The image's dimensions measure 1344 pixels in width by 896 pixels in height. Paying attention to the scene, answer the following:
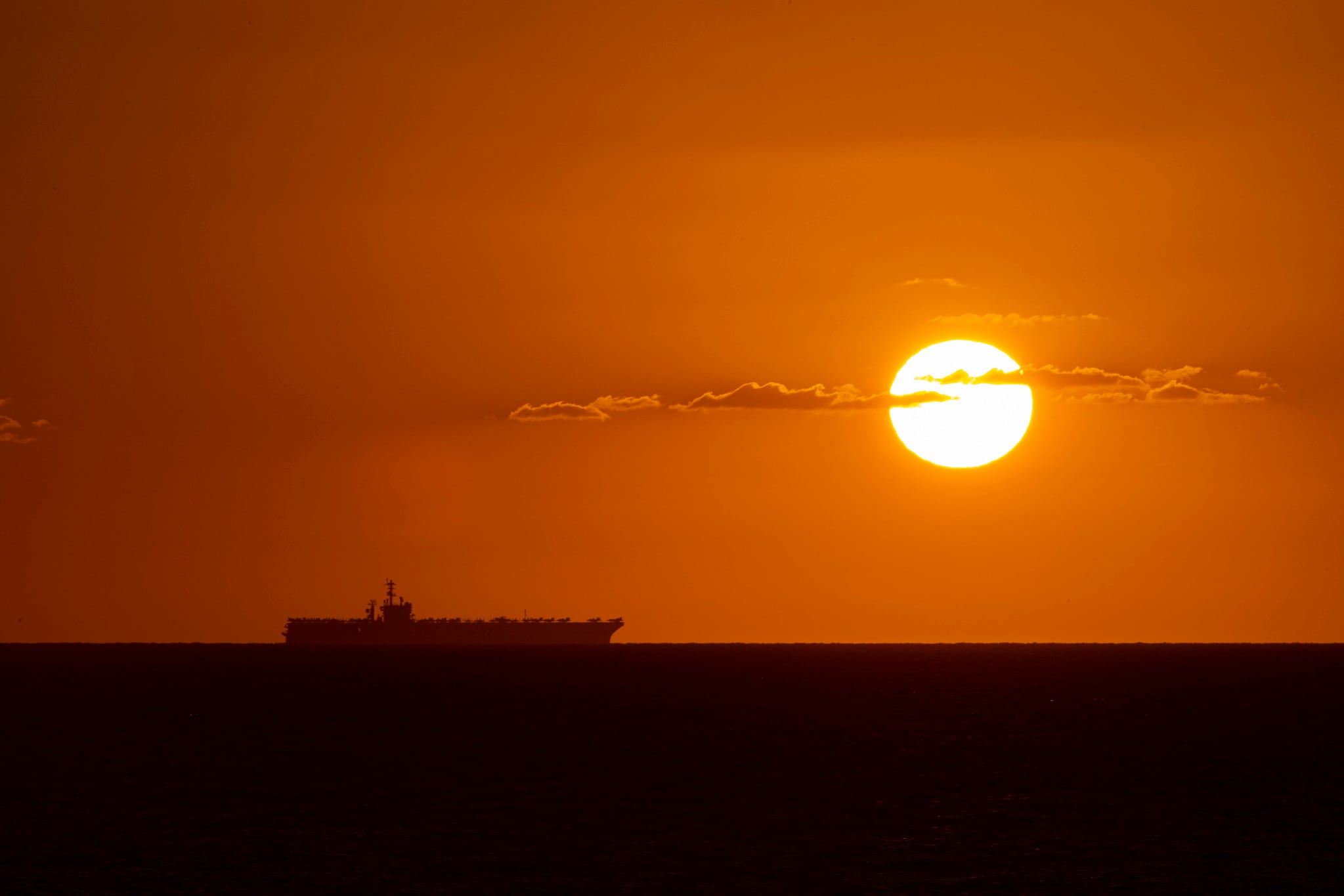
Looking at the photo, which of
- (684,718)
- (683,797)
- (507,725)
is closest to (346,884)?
(683,797)

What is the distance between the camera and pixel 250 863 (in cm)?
5191

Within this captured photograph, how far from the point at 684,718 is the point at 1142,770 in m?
43.8

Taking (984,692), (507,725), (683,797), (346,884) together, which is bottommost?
(346,884)

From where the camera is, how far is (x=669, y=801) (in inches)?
2677

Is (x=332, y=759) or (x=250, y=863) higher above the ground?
(x=332, y=759)

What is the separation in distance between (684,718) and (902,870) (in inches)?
2650

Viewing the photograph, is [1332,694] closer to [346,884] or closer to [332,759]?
[332,759]

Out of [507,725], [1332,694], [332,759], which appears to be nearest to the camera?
[332,759]

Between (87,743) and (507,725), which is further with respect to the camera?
(507,725)

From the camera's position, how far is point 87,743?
93.9 m

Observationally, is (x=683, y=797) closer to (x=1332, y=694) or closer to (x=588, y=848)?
(x=588, y=848)

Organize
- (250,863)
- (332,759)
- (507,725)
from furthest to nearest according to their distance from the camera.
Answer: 1. (507,725)
2. (332,759)
3. (250,863)

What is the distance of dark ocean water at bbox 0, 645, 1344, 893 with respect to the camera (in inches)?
1994

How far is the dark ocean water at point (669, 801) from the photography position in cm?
5066
